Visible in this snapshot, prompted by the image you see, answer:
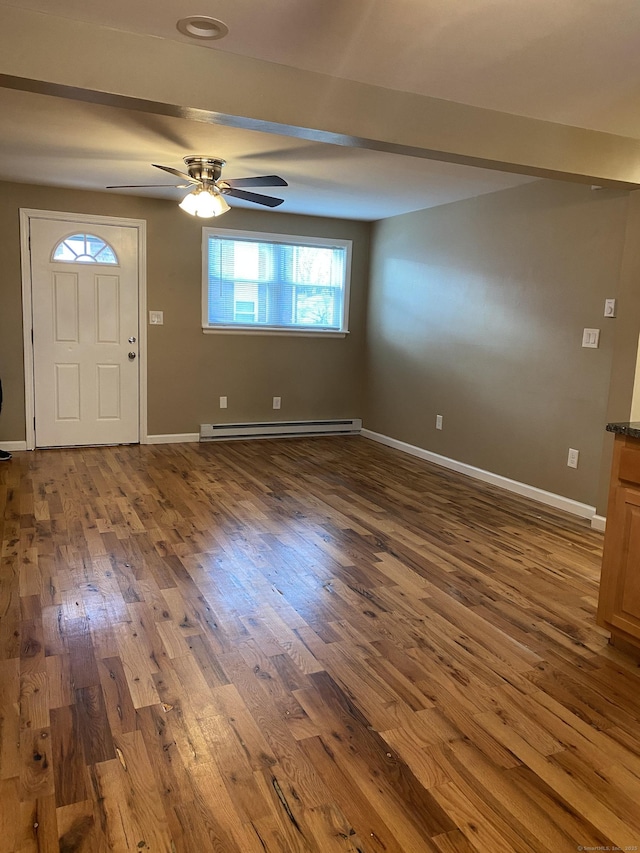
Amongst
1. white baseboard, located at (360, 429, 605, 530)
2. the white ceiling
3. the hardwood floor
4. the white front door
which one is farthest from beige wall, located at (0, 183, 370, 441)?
the hardwood floor

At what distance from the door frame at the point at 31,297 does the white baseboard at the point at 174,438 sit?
63 mm

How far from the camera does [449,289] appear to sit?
551 centimetres

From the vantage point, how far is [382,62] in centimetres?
250

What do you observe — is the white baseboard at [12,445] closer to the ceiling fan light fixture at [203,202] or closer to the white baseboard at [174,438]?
the white baseboard at [174,438]

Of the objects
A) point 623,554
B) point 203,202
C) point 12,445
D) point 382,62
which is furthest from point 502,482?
point 12,445

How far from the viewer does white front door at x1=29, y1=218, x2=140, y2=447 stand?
5531 mm

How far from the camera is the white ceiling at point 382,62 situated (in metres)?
2.11

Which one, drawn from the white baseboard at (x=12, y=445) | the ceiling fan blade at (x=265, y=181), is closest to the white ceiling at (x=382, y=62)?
the ceiling fan blade at (x=265, y=181)

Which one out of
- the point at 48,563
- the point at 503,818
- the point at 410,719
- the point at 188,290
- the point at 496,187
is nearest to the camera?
the point at 503,818

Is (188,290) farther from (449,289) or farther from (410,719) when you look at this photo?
(410,719)

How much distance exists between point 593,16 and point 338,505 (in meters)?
3.08

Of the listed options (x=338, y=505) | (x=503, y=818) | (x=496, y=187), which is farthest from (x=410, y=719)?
(x=496, y=187)

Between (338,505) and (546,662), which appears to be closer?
(546,662)

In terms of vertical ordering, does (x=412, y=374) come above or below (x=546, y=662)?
above
